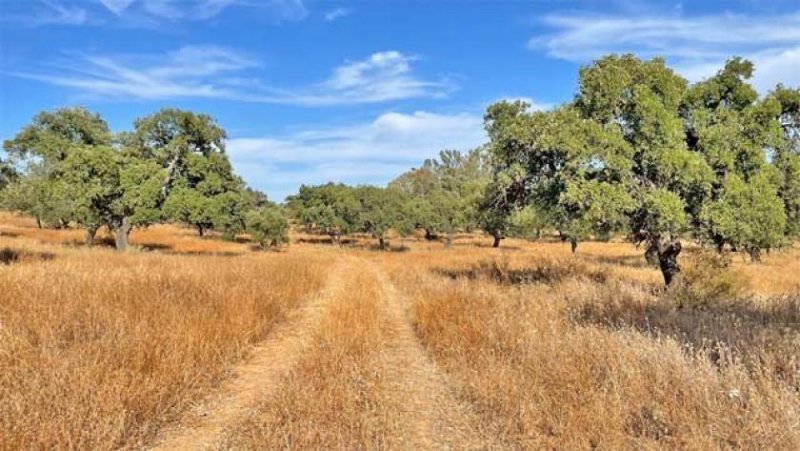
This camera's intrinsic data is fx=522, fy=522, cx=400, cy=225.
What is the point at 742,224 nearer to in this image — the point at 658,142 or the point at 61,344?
the point at 658,142

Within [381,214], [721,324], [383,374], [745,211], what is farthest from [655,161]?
[381,214]

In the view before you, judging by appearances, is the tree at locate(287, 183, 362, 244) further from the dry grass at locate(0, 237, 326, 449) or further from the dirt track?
the dirt track

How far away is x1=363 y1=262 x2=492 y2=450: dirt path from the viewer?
4.92 metres

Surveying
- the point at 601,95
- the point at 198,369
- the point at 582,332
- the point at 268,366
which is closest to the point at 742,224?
the point at 601,95

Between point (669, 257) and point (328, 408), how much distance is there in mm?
12296

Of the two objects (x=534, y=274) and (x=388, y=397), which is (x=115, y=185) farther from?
(x=388, y=397)

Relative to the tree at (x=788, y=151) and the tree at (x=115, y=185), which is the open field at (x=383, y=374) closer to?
the tree at (x=788, y=151)

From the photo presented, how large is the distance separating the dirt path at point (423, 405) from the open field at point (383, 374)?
0.09 ft

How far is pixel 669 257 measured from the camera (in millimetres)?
14445

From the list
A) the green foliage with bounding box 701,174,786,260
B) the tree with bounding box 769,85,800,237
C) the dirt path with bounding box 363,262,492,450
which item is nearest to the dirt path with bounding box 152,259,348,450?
the dirt path with bounding box 363,262,492,450

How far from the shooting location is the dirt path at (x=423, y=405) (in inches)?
194

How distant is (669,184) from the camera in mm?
13203

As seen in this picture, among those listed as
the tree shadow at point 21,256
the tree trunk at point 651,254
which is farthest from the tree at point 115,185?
the tree trunk at point 651,254

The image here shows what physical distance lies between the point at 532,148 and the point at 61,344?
11.3 metres
